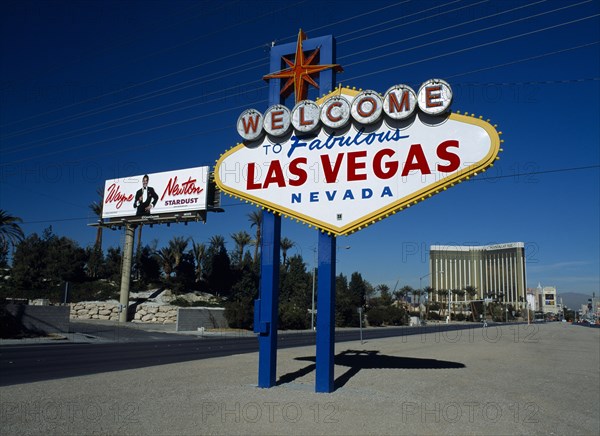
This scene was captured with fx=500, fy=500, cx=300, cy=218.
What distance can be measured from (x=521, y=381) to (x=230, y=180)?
408 inches

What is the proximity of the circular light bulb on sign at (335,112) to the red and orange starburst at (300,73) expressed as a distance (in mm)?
1077

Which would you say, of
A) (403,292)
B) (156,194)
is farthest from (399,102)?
(403,292)

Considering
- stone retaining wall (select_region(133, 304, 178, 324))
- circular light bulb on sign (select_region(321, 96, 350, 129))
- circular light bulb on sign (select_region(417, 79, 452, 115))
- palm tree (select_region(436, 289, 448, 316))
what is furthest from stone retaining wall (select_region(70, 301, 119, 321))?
palm tree (select_region(436, 289, 448, 316))

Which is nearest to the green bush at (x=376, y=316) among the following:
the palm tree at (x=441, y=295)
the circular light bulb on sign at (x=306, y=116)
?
the circular light bulb on sign at (x=306, y=116)

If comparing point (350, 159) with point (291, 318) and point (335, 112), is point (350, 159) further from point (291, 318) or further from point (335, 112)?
point (291, 318)

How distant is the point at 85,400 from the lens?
32.2 feet

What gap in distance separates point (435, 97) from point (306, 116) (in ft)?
10.0

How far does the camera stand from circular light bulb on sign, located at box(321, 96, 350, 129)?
11.5m

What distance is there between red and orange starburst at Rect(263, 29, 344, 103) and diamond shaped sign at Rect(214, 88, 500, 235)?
2.59 ft

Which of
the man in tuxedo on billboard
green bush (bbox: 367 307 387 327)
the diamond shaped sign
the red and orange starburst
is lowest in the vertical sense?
green bush (bbox: 367 307 387 327)

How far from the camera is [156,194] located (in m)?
46.5

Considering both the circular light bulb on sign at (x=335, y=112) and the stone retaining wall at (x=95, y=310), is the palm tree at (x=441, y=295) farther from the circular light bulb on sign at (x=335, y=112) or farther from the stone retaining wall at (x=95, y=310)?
the circular light bulb on sign at (x=335, y=112)

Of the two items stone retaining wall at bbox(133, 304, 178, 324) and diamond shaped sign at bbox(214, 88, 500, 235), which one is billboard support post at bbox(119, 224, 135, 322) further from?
diamond shaped sign at bbox(214, 88, 500, 235)

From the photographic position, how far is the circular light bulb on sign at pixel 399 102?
423 inches
